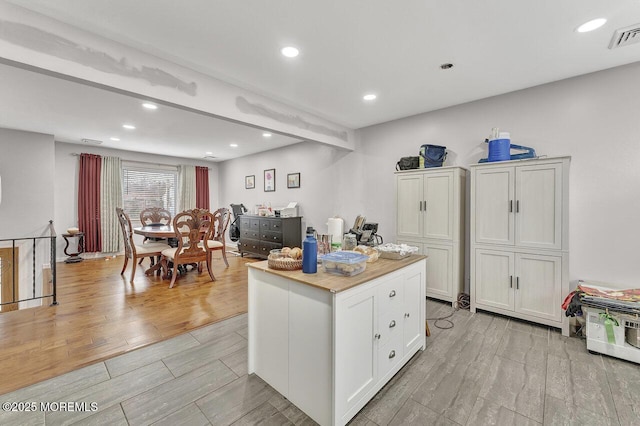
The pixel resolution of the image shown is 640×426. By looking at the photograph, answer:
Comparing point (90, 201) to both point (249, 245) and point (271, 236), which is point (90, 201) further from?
point (271, 236)

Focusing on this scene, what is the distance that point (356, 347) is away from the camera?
1.51 m

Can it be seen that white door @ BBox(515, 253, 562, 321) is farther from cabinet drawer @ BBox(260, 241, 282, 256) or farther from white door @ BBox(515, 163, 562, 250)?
cabinet drawer @ BBox(260, 241, 282, 256)

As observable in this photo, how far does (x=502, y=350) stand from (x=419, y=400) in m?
1.12

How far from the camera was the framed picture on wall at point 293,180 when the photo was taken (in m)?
5.83

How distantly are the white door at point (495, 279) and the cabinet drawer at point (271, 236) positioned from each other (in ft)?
11.5

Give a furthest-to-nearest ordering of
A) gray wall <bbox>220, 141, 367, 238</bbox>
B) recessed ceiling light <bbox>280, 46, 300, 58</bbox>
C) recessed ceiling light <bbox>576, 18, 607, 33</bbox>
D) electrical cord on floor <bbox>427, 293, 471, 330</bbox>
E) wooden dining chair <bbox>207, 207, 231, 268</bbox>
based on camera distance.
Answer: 1. gray wall <bbox>220, 141, 367, 238</bbox>
2. wooden dining chair <bbox>207, 207, 231, 268</bbox>
3. electrical cord on floor <bbox>427, 293, 471, 330</bbox>
4. recessed ceiling light <bbox>280, 46, 300, 58</bbox>
5. recessed ceiling light <bbox>576, 18, 607, 33</bbox>

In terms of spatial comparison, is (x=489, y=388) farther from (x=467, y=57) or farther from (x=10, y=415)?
(x=10, y=415)

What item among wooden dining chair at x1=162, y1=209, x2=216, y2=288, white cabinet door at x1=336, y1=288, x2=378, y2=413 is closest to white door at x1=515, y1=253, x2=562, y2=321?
white cabinet door at x1=336, y1=288, x2=378, y2=413

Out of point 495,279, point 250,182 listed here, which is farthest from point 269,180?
point 495,279

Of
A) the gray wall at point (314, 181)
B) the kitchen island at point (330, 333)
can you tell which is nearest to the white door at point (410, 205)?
the gray wall at point (314, 181)

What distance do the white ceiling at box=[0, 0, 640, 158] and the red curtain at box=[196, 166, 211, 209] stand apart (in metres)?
5.34

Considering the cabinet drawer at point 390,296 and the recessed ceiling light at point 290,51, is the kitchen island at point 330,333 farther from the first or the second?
the recessed ceiling light at point 290,51

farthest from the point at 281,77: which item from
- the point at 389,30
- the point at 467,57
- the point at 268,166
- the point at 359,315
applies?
the point at 268,166

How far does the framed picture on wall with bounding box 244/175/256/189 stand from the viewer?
275 inches
